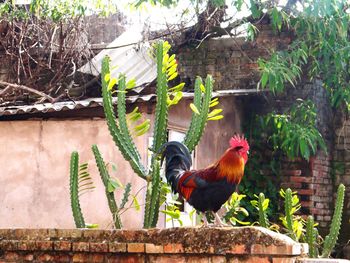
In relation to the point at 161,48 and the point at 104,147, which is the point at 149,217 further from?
the point at 104,147

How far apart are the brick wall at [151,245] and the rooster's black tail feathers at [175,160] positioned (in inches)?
40.7

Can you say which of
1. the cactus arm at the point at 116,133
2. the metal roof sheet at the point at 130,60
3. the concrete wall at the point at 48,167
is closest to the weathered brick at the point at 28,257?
the cactus arm at the point at 116,133

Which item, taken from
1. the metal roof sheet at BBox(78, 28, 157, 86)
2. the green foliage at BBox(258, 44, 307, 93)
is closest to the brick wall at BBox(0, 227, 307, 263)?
the green foliage at BBox(258, 44, 307, 93)

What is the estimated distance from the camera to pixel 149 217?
611cm

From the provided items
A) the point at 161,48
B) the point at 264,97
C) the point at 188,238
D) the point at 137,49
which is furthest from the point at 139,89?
the point at 188,238

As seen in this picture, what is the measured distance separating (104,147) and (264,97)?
2701 mm

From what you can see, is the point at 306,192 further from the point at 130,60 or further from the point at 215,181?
the point at 215,181

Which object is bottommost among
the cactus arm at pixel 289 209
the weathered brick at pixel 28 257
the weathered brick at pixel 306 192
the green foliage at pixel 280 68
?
the weathered brick at pixel 28 257

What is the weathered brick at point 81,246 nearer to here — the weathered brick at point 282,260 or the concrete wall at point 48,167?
the weathered brick at point 282,260

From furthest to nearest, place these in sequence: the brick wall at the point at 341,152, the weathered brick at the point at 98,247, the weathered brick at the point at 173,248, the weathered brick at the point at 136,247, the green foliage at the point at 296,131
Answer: the brick wall at the point at 341,152 → the green foliage at the point at 296,131 → the weathered brick at the point at 98,247 → the weathered brick at the point at 136,247 → the weathered brick at the point at 173,248

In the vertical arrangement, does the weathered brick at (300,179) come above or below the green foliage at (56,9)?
below

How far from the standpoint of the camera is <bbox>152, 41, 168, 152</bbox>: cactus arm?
6.33m

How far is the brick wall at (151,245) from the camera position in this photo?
4570mm

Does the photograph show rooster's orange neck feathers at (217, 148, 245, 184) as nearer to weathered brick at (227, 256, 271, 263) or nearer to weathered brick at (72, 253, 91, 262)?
weathered brick at (227, 256, 271, 263)
